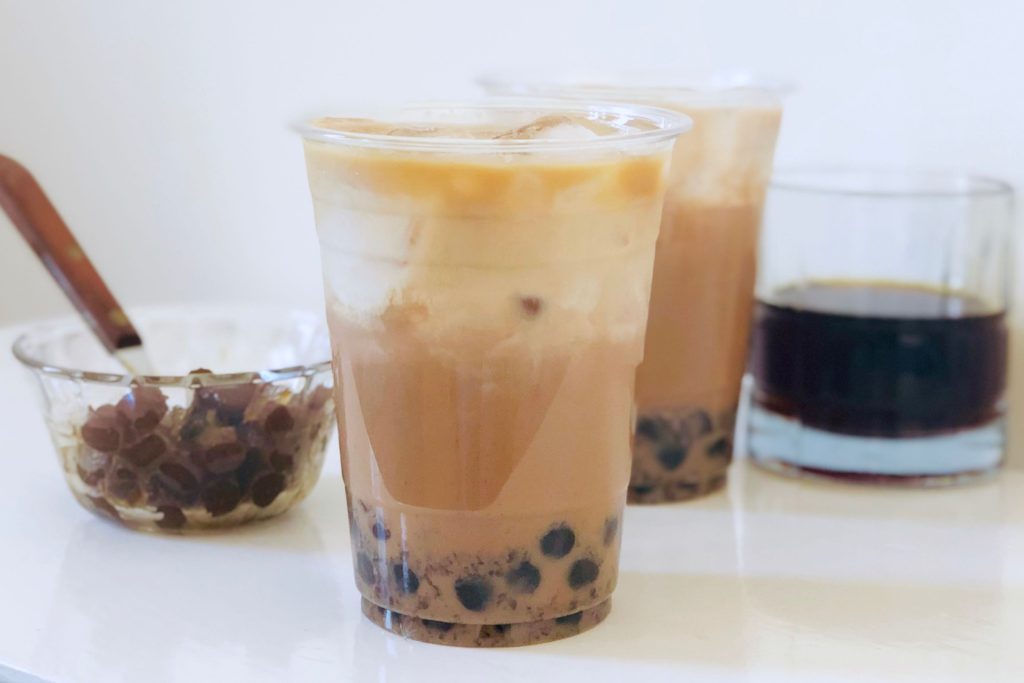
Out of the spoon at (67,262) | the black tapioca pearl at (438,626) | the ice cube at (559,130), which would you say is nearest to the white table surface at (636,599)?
the black tapioca pearl at (438,626)

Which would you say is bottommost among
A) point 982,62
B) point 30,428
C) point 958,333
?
point 30,428

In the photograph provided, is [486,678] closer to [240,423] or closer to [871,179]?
[240,423]

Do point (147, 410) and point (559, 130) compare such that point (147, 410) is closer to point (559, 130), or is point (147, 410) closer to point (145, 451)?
point (145, 451)

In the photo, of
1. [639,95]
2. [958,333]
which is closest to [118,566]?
[639,95]

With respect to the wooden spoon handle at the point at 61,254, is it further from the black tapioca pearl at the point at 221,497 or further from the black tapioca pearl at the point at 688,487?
the black tapioca pearl at the point at 688,487

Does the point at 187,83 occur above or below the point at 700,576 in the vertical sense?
above

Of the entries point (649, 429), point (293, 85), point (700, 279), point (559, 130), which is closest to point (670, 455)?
point (649, 429)
